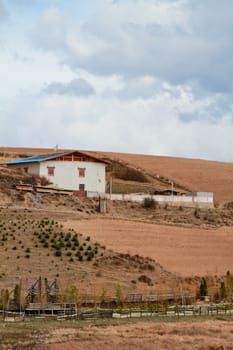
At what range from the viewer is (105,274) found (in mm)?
46281

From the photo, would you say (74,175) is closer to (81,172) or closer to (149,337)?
(81,172)

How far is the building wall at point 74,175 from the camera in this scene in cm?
6719

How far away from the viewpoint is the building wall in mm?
67188

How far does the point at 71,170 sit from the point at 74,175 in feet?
1.48

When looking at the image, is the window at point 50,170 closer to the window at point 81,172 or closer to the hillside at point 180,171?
the window at point 81,172

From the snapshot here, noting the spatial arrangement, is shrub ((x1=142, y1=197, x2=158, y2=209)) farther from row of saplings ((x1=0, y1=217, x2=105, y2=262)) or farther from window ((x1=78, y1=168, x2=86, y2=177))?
row of saplings ((x1=0, y1=217, x2=105, y2=262))

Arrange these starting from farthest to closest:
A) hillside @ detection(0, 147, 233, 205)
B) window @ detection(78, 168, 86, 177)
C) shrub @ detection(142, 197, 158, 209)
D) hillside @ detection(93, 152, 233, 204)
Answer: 1. hillside @ detection(93, 152, 233, 204)
2. hillside @ detection(0, 147, 233, 205)
3. window @ detection(78, 168, 86, 177)
4. shrub @ detection(142, 197, 158, 209)

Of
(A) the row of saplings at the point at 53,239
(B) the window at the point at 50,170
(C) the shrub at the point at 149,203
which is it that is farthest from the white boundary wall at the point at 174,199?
(A) the row of saplings at the point at 53,239

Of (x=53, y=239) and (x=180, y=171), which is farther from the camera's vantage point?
(x=180, y=171)

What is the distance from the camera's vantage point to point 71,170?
223 feet

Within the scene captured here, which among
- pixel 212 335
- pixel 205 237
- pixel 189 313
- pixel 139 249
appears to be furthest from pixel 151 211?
pixel 212 335

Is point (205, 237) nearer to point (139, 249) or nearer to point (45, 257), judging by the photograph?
point (139, 249)

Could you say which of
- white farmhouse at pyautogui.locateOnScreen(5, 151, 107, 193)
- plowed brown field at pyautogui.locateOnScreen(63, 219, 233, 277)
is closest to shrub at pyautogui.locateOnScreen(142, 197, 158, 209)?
white farmhouse at pyautogui.locateOnScreen(5, 151, 107, 193)

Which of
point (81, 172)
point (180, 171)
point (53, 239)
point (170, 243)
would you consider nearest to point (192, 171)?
point (180, 171)
